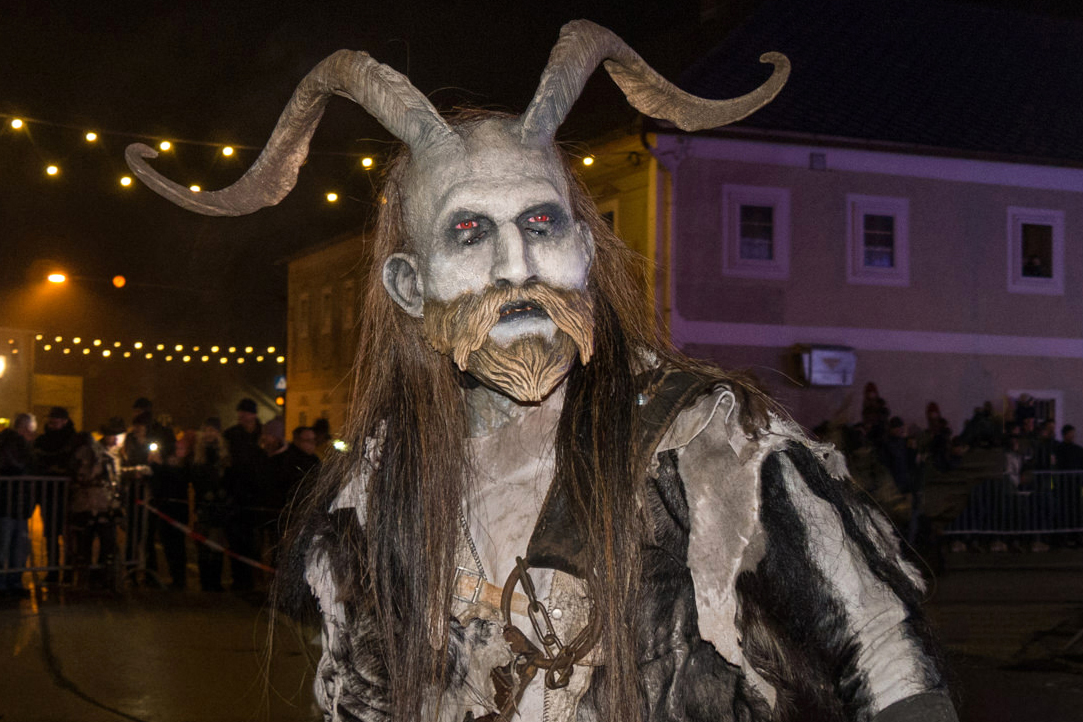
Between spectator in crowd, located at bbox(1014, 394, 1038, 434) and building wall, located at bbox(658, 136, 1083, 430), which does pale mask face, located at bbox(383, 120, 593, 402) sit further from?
building wall, located at bbox(658, 136, 1083, 430)

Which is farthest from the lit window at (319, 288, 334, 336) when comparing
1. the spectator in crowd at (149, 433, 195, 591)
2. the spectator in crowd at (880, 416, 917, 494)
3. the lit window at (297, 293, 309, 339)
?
the spectator in crowd at (880, 416, 917, 494)

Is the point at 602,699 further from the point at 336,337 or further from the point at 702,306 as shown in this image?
the point at 336,337

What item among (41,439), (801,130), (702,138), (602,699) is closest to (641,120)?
(702,138)

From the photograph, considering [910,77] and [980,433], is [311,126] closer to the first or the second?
[980,433]

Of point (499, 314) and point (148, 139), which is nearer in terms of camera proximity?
point (499, 314)

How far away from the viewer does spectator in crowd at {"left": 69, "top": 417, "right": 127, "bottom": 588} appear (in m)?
10.8

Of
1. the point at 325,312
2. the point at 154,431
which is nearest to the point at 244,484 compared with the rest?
the point at 154,431

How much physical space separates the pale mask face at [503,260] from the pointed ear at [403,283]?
0.06 m

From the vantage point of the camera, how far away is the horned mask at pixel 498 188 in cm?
208

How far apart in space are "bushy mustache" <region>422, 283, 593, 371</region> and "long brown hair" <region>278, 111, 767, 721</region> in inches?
5.4

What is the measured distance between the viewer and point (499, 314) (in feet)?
6.81

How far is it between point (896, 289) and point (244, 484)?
12.6m

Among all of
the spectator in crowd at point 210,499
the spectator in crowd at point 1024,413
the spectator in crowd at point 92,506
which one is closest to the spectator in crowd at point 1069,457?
the spectator in crowd at point 1024,413

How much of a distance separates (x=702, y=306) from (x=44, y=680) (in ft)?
41.2
